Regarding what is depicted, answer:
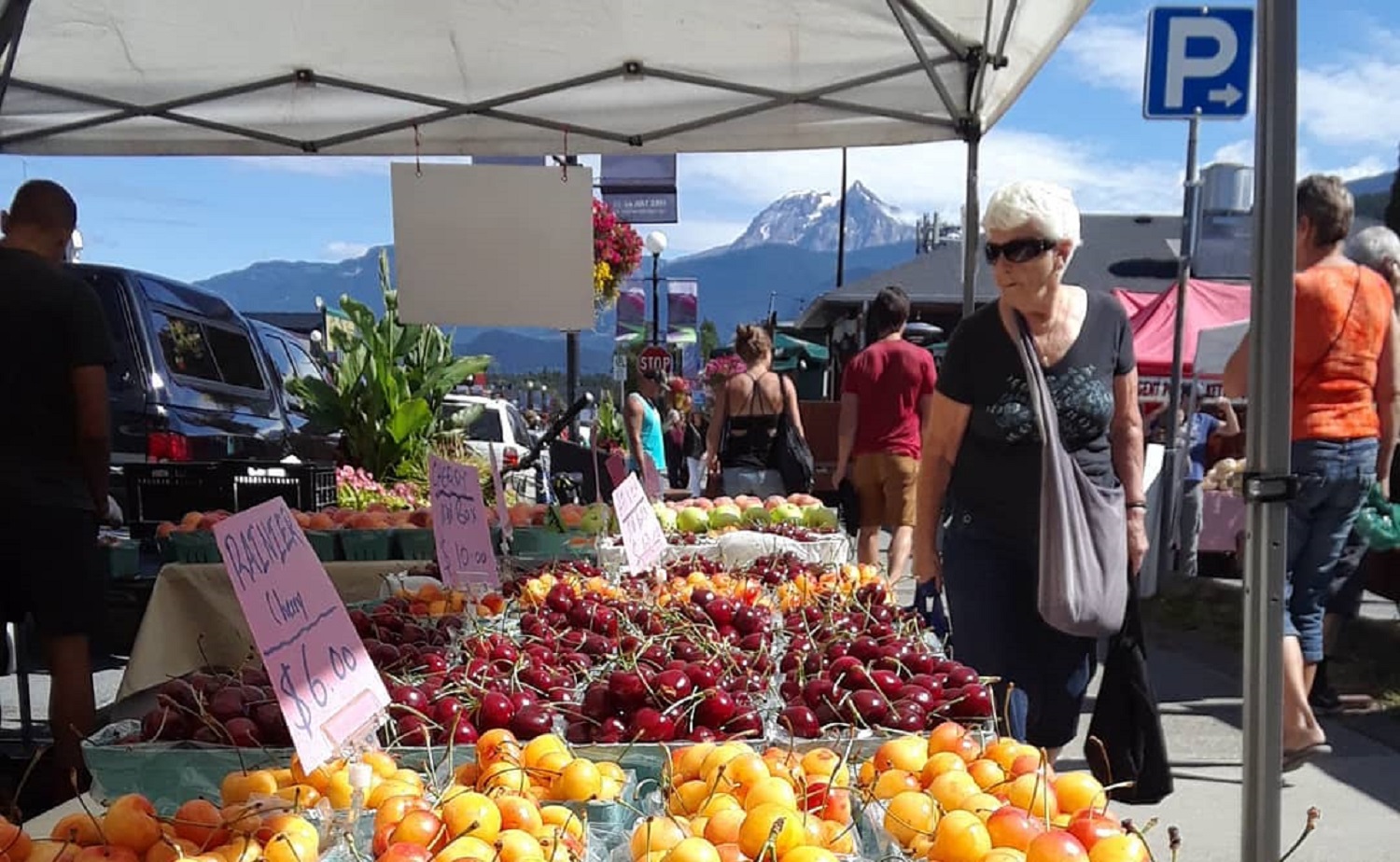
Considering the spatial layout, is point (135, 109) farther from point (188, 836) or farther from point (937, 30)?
point (188, 836)

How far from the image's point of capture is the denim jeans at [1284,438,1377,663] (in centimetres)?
355

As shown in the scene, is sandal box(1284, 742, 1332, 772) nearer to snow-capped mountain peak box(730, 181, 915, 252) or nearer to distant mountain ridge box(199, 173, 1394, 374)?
distant mountain ridge box(199, 173, 1394, 374)

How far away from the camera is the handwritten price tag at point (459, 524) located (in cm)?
260

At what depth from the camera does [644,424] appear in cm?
835

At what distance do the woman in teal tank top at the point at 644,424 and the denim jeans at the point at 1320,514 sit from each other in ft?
12.4

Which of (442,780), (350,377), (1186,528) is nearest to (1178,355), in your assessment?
(1186,528)

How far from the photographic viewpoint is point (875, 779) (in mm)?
1360

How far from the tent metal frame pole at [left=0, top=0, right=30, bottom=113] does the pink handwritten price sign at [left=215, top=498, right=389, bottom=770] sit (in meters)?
2.82

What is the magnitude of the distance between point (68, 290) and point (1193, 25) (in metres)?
4.59

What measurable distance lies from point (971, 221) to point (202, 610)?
3.17m

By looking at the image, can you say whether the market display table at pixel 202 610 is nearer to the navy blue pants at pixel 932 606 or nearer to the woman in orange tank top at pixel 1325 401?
the navy blue pants at pixel 932 606

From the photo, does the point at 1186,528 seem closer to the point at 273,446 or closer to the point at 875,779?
the point at 273,446

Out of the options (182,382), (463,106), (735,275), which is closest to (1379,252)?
(463,106)

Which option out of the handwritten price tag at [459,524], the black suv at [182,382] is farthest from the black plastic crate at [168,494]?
the handwritten price tag at [459,524]
